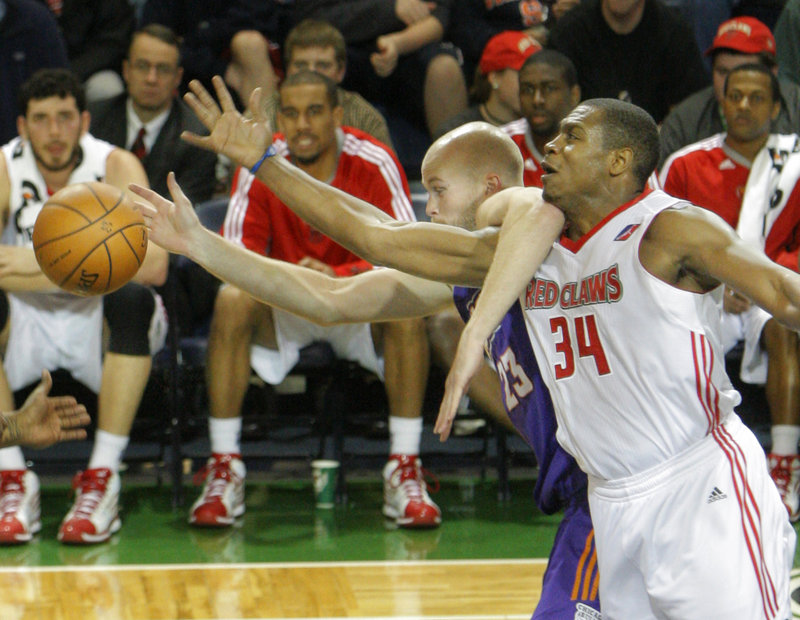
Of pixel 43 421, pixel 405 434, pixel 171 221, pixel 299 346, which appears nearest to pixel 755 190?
pixel 405 434

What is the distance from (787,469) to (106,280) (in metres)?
3.13

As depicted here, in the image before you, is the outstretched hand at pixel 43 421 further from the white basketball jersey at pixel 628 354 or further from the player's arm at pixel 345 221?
the white basketball jersey at pixel 628 354

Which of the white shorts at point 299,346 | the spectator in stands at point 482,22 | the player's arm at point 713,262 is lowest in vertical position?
the white shorts at point 299,346

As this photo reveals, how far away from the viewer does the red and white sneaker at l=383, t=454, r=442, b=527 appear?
5.19 metres

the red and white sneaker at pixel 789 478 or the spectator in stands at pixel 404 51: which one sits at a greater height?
the spectator in stands at pixel 404 51


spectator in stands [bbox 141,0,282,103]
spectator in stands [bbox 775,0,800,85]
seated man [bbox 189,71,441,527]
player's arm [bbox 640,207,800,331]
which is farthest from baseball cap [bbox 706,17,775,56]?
player's arm [bbox 640,207,800,331]

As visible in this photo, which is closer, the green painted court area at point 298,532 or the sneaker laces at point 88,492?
the green painted court area at point 298,532

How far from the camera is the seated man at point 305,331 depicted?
5.31 metres

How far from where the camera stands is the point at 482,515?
17.9 ft

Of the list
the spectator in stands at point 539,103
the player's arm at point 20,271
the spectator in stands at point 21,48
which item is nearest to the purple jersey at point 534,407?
the player's arm at point 20,271

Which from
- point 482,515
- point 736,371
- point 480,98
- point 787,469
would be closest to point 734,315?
point 736,371

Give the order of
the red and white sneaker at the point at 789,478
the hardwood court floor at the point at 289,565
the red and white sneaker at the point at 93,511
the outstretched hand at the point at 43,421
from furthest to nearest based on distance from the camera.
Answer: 1. the red and white sneaker at the point at 789,478
2. the red and white sneaker at the point at 93,511
3. the hardwood court floor at the point at 289,565
4. the outstretched hand at the point at 43,421

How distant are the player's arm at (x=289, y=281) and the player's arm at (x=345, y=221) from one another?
0.17 m

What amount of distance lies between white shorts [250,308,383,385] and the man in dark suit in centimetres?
112
